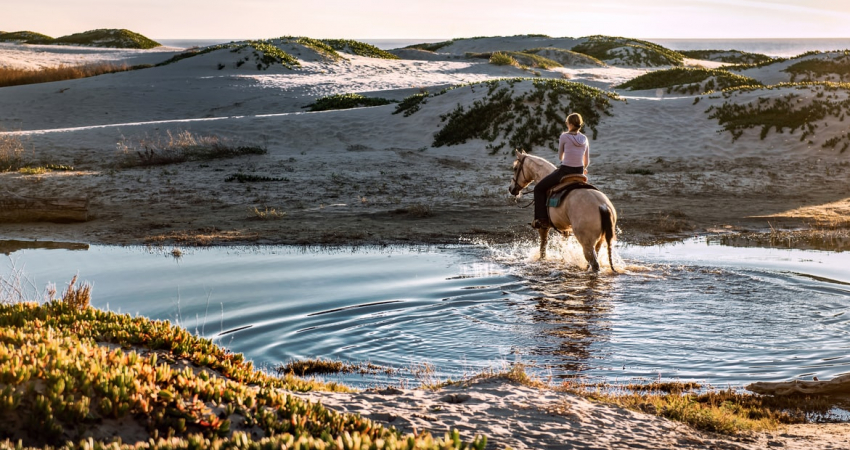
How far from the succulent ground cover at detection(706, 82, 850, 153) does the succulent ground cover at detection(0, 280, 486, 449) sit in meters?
25.6

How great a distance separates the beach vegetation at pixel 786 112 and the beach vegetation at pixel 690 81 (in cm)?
690

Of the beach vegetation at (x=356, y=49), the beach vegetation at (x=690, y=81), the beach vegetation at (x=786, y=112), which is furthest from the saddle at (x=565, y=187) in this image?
the beach vegetation at (x=356, y=49)

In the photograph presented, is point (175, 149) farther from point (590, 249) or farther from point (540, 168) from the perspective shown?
point (590, 249)

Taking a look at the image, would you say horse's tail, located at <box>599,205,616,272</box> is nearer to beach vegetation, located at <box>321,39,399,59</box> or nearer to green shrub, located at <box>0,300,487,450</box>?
green shrub, located at <box>0,300,487,450</box>

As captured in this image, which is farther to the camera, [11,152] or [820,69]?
[820,69]

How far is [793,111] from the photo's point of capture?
28844 millimetres

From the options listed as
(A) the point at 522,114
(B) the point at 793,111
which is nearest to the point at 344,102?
(A) the point at 522,114

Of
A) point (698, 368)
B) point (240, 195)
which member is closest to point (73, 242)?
point (240, 195)

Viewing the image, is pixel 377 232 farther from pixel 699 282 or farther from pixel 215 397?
pixel 215 397

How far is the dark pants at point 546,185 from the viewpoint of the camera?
44.1ft

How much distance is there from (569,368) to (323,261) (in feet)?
22.9

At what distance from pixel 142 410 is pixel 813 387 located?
618 cm

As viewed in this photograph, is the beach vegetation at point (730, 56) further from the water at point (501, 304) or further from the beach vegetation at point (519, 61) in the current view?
the water at point (501, 304)

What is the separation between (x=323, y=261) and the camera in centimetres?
1466
